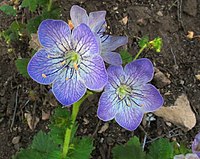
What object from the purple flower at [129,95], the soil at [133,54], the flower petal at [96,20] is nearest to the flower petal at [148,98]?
the purple flower at [129,95]

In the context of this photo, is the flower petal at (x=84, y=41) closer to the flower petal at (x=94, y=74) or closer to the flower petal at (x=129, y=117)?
the flower petal at (x=94, y=74)

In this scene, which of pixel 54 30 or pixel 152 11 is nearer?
pixel 54 30

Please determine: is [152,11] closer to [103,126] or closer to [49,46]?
[103,126]

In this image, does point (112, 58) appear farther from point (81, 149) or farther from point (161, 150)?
point (161, 150)

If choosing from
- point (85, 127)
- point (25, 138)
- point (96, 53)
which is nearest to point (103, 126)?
point (85, 127)

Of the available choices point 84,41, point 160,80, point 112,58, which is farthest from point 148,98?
point 160,80
